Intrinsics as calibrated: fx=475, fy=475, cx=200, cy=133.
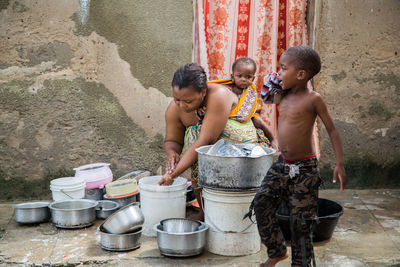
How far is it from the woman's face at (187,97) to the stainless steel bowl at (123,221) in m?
0.89

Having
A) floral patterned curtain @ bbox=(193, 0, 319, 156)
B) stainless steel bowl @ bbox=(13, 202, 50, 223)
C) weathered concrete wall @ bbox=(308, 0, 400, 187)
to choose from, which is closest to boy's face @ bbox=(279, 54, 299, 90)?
floral patterned curtain @ bbox=(193, 0, 319, 156)

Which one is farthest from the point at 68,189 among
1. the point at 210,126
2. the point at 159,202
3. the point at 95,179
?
the point at 210,126

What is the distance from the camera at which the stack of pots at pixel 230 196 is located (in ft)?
11.0

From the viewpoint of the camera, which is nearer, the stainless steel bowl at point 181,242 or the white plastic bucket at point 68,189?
the stainless steel bowl at point 181,242

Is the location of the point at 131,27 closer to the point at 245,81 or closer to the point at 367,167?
the point at 245,81

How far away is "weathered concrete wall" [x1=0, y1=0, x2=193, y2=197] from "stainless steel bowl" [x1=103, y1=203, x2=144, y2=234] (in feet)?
5.32

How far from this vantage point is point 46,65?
4945 mm

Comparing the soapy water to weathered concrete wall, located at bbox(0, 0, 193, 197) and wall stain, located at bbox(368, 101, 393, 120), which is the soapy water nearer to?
weathered concrete wall, located at bbox(0, 0, 193, 197)

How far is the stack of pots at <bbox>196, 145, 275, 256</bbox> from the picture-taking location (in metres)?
3.36

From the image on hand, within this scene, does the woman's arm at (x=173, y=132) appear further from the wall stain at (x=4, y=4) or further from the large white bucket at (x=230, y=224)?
the wall stain at (x=4, y=4)

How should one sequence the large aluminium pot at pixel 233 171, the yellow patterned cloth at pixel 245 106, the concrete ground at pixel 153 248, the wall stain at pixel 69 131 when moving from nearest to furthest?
the large aluminium pot at pixel 233 171 → the concrete ground at pixel 153 248 → the yellow patterned cloth at pixel 245 106 → the wall stain at pixel 69 131

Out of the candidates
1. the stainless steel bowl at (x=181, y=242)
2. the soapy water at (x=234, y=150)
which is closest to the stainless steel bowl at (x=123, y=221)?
the stainless steel bowl at (x=181, y=242)

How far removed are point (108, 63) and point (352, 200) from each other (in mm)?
2971

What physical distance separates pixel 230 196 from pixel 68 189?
174cm
